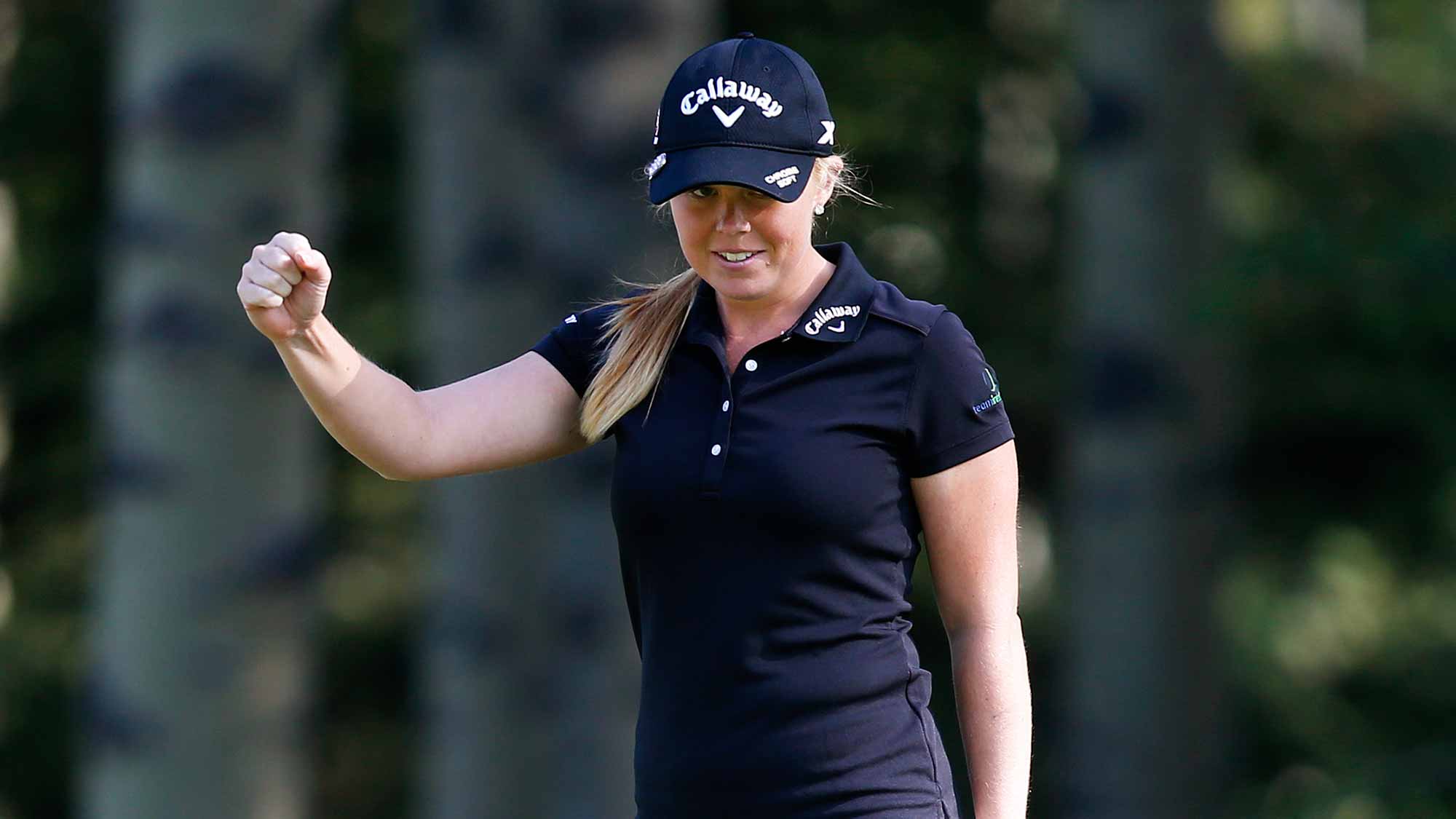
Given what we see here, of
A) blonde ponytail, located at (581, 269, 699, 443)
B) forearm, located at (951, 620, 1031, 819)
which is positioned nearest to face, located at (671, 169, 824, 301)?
blonde ponytail, located at (581, 269, 699, 443)

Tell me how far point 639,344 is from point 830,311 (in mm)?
273

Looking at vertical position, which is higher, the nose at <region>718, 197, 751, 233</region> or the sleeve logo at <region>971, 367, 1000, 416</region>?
the nose at <region>718, 197, 751, 233</region>

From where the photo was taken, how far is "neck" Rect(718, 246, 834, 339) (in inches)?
114

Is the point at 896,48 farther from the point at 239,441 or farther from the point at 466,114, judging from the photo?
the point at 239,441

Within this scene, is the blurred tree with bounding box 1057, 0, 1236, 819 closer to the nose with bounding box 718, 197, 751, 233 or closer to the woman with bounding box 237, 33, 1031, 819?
the woman with bounding box 237, 33, 1031, 819

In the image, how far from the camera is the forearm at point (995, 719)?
2.89 m

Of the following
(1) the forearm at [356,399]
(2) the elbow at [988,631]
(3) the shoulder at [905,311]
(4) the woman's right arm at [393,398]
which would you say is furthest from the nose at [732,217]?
(2) the elbow at [988,631]

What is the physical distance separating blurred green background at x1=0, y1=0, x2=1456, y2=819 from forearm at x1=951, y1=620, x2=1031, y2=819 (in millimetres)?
5312

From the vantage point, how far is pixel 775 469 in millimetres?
2732

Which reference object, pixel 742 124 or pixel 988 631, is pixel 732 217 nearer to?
pixel 742 124

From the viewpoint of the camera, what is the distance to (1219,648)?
1025 cm

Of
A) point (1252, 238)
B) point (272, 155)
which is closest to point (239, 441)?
point (272, 155)

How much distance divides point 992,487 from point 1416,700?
29.7ft

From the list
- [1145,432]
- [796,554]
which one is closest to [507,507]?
[1145,432]
